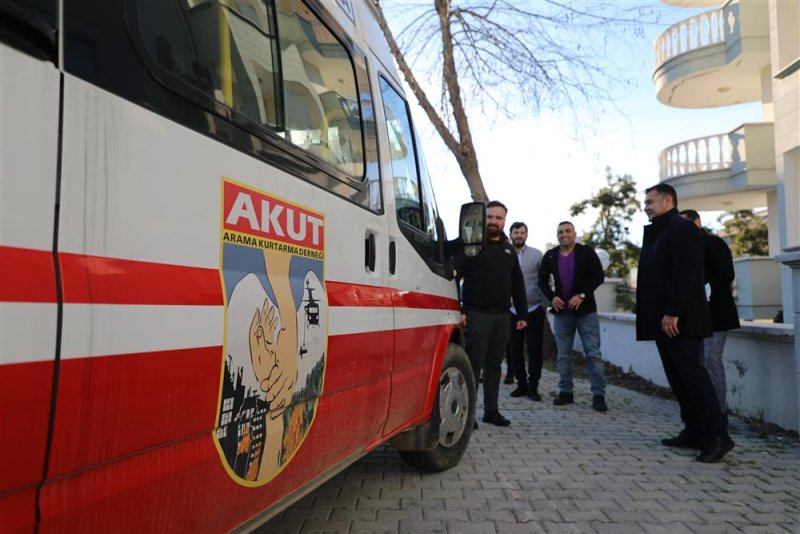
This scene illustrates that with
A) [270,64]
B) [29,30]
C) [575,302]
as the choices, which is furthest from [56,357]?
[575,302]

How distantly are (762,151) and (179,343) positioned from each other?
13592 mm

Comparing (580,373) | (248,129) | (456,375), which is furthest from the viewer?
(580,373)

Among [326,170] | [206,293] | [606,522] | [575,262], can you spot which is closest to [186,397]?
[206,293]

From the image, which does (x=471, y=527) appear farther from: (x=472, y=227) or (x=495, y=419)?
(x=495, y=419)

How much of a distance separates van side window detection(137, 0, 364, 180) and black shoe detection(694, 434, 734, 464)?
3.14 m

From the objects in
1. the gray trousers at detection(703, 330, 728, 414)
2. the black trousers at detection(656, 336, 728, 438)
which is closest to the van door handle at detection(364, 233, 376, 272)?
Answer: the black trousers at detection(656, 336, 728, 438)

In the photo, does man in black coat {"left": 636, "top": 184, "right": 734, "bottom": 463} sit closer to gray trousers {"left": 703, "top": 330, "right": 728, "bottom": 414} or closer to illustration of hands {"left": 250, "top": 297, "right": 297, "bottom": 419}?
gray trousers {"left": 703, "top": 330, "right": 728, "bottom": 414}

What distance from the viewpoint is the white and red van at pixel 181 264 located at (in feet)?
3.65

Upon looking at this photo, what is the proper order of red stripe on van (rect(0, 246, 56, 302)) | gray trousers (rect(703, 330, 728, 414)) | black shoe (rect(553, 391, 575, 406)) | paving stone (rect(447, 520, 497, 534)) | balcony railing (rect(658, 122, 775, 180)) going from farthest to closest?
1. balcony railing (rect(658, 122, 775, 180))
2. black shoe (rect(553, 391, 575, 406))
3. gray trousers (rect(703, 330, 728, 414))
4. paving stone (rect(447, 520, 497, 534))
5. red stripe on van (rect(0, 246, 56, 302))

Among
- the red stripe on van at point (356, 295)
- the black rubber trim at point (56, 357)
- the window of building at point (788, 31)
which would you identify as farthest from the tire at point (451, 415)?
the window of building at point (788, 31)

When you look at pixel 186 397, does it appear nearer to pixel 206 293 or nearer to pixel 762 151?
pixel 206 293

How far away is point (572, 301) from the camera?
5.85 m

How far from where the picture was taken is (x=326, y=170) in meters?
2.32

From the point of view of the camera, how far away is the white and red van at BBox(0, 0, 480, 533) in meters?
1.11
